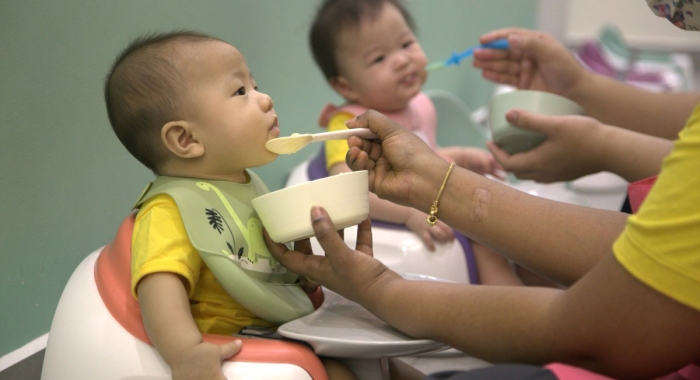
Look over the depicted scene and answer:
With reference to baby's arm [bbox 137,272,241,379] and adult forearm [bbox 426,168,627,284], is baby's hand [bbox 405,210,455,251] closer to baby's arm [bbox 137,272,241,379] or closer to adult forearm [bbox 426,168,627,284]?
adult forearm [bbox 426,168,627,284]

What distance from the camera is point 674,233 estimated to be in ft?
1.76

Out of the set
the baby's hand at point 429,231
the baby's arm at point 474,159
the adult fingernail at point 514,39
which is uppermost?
the adult fingernail at point 514,39

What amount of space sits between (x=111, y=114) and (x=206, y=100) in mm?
130

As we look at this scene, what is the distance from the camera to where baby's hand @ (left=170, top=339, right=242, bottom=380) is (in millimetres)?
666

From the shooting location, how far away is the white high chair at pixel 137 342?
72 cm

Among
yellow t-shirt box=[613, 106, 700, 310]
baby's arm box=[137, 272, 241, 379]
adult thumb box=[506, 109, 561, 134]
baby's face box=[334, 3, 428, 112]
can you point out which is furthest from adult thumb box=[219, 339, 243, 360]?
baby's face box=[334, 3, 428, 112]

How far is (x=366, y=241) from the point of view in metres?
0.85

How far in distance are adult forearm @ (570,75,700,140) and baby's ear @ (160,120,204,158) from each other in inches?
33.3

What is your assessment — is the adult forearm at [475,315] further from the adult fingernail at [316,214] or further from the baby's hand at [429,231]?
the baby's hand at [429,231]

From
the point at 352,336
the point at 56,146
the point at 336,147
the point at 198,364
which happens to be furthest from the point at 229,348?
the point at 336,147

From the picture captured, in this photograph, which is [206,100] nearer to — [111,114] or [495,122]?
[111,114]

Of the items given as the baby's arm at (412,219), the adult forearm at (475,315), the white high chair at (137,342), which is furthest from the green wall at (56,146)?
the adult forearm at (475,315)

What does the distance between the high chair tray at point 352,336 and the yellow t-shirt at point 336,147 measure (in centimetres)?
48

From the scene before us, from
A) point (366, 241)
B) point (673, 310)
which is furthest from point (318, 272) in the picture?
point (673, 310)
